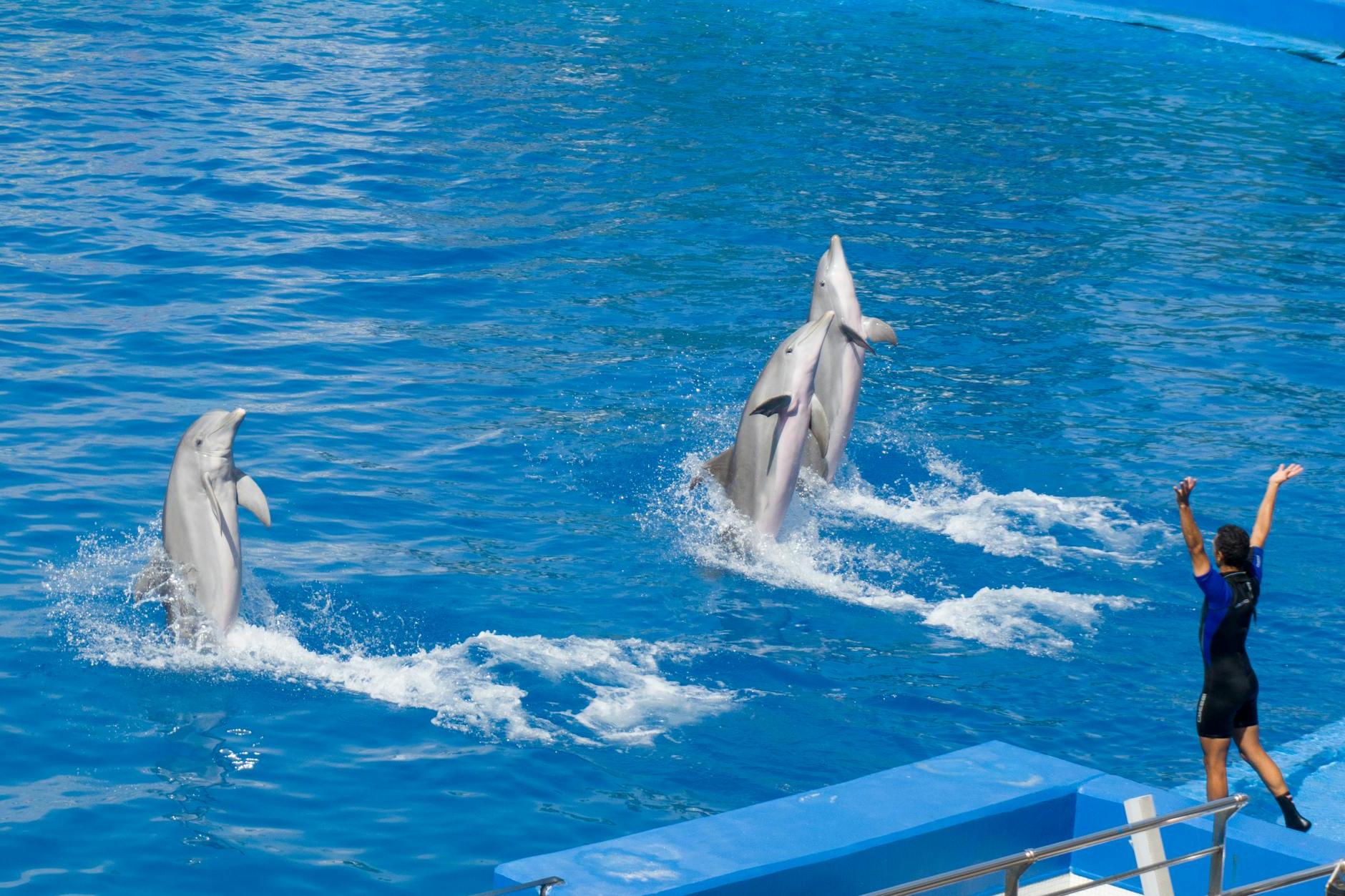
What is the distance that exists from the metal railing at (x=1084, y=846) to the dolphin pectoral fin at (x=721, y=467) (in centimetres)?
578

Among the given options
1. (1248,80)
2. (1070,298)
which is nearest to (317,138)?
(1070,298)

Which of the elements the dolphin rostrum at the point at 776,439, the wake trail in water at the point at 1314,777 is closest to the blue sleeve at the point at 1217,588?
the wake trail in water at the point at 1314,777

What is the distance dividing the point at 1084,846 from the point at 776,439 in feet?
19.5

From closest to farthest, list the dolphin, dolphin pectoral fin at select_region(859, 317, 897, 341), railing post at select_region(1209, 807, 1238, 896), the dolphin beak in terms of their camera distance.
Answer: railing post at select_region(1209, 807, 1238, 896), the dolphin, dolphin pectoral fin at select_region(859, 317, 897, 341), the dolphin beak

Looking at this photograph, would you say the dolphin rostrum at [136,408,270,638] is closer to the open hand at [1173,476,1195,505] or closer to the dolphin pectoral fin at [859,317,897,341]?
the open hand at [1173,476,1195,505]

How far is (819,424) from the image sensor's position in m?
11.3

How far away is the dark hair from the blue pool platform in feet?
3.80

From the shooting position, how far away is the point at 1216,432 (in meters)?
13.7

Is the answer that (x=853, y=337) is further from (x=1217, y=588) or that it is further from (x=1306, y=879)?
(x=1306, y=879)

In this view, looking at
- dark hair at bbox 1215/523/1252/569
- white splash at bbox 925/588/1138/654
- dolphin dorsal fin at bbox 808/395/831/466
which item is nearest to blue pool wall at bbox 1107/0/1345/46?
dolphin dorsal fin at bbox 808/395/831/466

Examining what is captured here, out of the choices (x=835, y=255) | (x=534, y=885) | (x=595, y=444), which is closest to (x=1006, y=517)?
(x=835, y=255)

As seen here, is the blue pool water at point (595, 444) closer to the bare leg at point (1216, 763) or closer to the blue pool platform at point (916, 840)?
the bare leg at point (1216, 763)

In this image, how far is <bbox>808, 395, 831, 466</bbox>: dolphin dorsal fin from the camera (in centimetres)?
1112

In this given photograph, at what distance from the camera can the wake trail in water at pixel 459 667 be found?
877 centimetres
